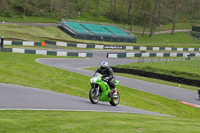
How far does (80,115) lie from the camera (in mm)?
10812

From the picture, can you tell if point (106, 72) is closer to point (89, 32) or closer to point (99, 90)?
point (99, 90)

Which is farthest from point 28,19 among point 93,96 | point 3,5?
point 93,96

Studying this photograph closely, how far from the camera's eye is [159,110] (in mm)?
20875

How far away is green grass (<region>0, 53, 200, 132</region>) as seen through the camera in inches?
330

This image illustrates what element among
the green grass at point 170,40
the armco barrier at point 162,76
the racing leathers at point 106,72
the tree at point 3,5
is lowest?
the armco barrier at point 162,76

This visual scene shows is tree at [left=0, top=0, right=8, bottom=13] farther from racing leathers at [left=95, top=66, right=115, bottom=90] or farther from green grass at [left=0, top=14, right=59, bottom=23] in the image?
racing leathers at [left=95, top=66, right=115, bottom=90]

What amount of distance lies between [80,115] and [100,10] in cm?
8933

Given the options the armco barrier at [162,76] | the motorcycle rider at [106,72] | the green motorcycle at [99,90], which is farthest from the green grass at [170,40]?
the green motorcycle at [99,90]

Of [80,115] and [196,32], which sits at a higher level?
[196,32]

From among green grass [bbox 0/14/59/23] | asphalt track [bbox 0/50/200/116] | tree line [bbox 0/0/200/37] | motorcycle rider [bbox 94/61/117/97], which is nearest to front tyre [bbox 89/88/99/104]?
asphalt track [bbox 0/50/200/116]

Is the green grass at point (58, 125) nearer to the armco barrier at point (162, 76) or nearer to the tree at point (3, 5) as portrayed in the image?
the armco barrier at point (162, 76)

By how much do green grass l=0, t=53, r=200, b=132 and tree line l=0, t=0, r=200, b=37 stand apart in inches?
2029

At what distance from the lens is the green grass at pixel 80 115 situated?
8375 mm

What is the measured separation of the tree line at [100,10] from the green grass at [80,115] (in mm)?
51527
